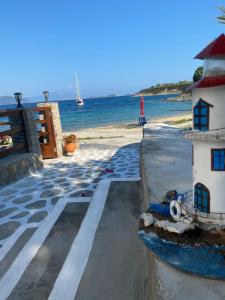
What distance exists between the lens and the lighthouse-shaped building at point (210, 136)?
3.44 meters

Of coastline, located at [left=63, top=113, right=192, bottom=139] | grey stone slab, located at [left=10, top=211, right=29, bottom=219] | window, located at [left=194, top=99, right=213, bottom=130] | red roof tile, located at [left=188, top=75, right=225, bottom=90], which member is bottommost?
coastline, located at [left=63, top=113, right=192, bottom=139]

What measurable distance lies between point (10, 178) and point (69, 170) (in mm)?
2471

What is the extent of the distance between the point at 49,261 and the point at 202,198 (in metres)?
3.10

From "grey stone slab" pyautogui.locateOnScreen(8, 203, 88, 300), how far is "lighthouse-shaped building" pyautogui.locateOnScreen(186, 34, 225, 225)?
273 cm

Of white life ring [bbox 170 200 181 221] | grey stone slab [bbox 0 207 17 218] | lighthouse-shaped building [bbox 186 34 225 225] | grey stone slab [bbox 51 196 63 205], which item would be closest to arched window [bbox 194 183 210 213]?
lighthouse-shaped building [bbox 186 34 225 225]

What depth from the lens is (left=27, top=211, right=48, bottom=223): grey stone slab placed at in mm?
7077

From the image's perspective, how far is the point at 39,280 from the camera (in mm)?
4625

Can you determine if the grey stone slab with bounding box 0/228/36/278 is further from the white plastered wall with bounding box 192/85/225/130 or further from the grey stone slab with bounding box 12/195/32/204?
the white plastered wall with bounding box 192/85/225/130

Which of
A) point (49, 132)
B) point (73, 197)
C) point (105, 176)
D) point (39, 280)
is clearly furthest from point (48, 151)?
point (39, 280)

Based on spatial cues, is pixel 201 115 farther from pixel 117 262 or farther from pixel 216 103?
pixel 117 262

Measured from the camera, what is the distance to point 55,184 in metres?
10.1

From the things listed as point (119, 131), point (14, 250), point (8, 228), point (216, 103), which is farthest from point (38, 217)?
point (119, 131)

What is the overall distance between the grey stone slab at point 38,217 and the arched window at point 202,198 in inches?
178

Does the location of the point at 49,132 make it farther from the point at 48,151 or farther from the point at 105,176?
the point at 105,176
